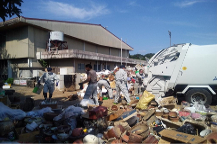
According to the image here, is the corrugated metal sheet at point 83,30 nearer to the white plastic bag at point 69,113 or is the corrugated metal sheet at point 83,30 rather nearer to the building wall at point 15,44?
the building wall at point 15,44

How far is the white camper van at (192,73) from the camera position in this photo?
5430 mm

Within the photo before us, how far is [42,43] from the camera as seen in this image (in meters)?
16.6

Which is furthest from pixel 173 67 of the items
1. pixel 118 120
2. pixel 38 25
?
pixel 38 25

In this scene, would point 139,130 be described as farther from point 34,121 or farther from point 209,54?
point 209,54

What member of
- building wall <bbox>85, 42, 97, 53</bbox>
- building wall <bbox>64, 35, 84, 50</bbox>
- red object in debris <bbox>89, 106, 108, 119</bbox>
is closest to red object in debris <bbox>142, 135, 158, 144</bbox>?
red object in debris <bbox>89, 106, 108, 119</bbox>

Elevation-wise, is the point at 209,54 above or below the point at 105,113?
above

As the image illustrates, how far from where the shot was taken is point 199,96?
5.64 metres

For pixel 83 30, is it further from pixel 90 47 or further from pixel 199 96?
pixel 199 96

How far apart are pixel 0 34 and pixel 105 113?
19760 millimetres

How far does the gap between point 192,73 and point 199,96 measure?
0.92 meters

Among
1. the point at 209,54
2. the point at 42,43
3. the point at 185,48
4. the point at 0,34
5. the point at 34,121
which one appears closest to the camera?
the point at 34,121

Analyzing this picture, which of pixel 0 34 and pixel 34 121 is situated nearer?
pixel 34 121

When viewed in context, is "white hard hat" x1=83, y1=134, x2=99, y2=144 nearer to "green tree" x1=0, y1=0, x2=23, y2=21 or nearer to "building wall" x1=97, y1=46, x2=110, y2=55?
"green tree" x1=0, y1=0, x2=23, y2=21

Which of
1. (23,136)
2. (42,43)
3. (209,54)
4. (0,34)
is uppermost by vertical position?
(0,34)
